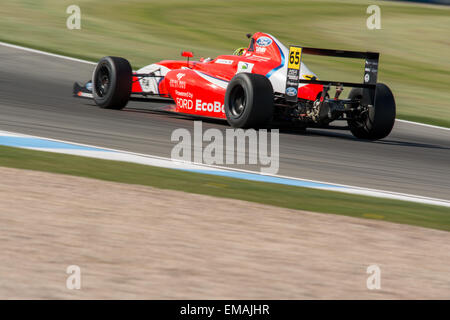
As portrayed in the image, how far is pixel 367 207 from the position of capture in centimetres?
689

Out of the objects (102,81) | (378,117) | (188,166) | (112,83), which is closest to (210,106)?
(112,83)

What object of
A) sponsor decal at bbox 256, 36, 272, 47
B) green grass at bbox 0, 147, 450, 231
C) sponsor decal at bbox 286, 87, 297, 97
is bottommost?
green grass at bbox 0, 147, 450, 231

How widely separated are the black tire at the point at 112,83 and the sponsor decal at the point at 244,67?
60.6 inches

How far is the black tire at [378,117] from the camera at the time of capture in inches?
404

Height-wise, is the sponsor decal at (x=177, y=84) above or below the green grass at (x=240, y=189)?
above

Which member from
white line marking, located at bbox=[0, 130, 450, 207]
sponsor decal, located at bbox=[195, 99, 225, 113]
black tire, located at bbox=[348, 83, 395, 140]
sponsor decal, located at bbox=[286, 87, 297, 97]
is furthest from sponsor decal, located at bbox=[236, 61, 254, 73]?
white line marking, located at bbox=[0, 130, 450, 207]

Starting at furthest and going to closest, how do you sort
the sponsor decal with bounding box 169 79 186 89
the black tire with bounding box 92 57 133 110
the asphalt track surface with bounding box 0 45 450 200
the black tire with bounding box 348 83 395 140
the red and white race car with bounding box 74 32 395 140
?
the black tire with bounding box 92 57 133 110, the sponsor decal with bounding box 169 79 186 89, the black tire with bounding box 348 83 395 140, the red and white race car with bounding box 74 32 395 140, the asphalt track surface with bounding box 0 45 450 200

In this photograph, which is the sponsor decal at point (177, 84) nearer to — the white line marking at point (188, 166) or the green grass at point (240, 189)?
the white line marking at point (188, 166)

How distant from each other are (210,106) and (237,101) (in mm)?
510

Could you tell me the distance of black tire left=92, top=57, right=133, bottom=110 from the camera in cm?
1119

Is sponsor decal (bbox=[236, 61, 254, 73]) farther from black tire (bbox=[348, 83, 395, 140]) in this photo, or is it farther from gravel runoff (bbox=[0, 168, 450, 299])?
gravel runoff (bbox=[0, 168, 450, 299])

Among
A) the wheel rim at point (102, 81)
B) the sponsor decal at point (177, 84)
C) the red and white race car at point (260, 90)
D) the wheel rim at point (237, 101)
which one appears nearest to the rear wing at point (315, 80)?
the red and white race car at point (260, 90)

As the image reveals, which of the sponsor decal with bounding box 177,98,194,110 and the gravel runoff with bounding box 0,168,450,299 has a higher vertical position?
the sponsor decal with bounding box 177,98,194,110

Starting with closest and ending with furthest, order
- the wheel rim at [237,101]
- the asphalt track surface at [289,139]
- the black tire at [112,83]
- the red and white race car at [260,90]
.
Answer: the asphalt track surface at [289,139]
the red and white race car at [260,90]
the wheel rim at [237,101]
the black tire at [112,83]
